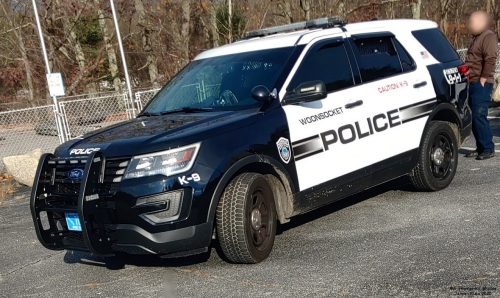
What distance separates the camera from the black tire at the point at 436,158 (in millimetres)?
7309

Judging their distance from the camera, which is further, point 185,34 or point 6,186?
point 185,34

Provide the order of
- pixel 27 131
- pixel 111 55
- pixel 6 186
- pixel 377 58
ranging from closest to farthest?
pixel 377 58
pixel 6 186
pixel 27 131
pixel 111 55

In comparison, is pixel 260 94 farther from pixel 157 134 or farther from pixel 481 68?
pixel 481 68

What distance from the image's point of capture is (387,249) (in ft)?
18.1

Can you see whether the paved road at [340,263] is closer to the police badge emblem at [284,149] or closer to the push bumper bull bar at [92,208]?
the push bumper bull bar at [92,208]

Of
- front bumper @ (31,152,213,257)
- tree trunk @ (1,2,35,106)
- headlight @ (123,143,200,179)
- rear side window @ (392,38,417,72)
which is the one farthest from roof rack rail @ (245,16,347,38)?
tree trunk @ (1,2,35,106)

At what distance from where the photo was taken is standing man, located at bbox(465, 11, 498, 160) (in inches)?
354

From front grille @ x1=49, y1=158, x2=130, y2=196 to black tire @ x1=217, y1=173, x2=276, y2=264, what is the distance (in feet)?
2.68

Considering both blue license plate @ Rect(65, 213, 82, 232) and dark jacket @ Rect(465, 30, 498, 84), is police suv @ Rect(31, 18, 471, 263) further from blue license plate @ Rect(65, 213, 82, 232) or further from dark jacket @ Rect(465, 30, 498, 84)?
dark jacket @ Rect(465, 30, 498, 84)

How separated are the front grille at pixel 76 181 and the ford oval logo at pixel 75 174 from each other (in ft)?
0.08

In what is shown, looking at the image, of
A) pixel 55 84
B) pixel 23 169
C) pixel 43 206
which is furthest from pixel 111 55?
pixel 43 206

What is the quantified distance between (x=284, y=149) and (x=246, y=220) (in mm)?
793

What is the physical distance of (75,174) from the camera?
5258 mm

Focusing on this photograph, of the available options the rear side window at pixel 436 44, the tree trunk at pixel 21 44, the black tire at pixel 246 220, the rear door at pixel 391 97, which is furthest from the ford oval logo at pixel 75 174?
the tree trunk at pixel 21 44
